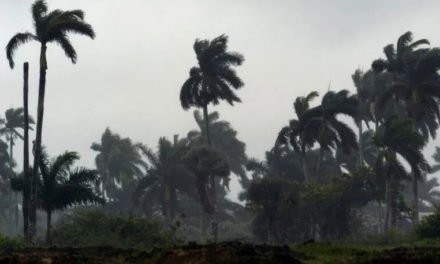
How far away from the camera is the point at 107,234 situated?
36125 mm

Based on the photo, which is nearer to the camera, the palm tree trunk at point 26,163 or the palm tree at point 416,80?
the palm tree trunk at point 26,163

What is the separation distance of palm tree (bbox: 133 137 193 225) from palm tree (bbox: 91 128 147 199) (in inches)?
735

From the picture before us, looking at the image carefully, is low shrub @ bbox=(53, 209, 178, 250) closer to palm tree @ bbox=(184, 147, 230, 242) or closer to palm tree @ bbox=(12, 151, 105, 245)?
palm tree @ bbox=(12, 151, 105, 245)

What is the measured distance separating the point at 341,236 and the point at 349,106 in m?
10.6

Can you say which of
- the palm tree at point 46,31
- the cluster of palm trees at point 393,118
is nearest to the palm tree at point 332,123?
the cluster of palm trees at point 393,118

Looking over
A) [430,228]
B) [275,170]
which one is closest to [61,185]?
[430,228]

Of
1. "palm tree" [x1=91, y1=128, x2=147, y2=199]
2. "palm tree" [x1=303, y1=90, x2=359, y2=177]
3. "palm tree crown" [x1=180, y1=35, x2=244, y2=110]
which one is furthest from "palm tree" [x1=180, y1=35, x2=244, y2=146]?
"palm tree" [x1=91, y1=128, x2=147, y2=199]

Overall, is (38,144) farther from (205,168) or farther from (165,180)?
(165,180)

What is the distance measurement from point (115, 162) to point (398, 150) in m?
44.1

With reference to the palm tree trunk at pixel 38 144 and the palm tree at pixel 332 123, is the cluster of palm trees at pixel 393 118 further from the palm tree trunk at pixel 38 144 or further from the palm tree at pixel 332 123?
the palm tree trunk at pixel 38 144

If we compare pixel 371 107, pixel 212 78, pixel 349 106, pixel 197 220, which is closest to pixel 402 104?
pixel 371 107

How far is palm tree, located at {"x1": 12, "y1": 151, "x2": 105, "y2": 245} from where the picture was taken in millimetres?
33250

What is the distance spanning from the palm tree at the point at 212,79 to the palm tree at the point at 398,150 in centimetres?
1343

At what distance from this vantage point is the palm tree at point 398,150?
4278 centimetres
